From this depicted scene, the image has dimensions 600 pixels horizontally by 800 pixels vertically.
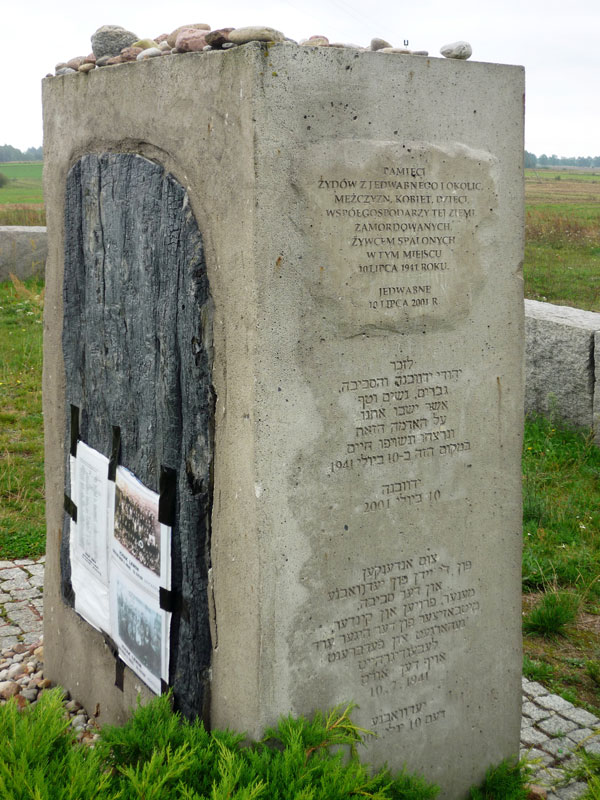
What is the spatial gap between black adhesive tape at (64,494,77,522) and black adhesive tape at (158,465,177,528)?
0.88 meters

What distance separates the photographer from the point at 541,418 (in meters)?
7.43

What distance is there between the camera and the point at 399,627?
311cm

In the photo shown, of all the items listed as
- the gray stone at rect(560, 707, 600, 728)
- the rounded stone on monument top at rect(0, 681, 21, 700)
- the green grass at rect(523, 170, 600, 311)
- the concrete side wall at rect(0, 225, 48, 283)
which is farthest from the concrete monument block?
the concrete side wall at rect(0, 225, 48, 283)

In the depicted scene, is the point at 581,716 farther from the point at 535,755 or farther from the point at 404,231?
the point at 404,231

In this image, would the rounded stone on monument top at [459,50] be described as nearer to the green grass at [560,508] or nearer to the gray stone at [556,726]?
the gray stone at [556,726]

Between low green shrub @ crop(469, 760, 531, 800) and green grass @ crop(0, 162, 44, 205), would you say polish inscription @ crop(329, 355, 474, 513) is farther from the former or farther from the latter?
green grass @ crop(0, 162, 44, 205)

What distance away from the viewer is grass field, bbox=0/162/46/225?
20.4 m

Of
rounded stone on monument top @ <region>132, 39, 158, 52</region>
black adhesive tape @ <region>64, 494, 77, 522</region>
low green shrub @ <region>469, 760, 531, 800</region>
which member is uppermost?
rounded stone on monument top @ <region>132, 39, 158, 52</region>

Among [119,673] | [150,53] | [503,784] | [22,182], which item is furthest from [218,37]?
[22,182]

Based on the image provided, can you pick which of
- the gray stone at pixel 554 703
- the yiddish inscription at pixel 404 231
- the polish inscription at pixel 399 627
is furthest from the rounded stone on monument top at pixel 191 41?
the gray stone at pixel 554 703

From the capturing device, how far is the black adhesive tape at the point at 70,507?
3920mm

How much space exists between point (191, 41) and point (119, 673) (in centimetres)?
235

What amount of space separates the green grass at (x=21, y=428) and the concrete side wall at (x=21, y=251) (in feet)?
4.66

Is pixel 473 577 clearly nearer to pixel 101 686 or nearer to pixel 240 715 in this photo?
pixel 240 715
